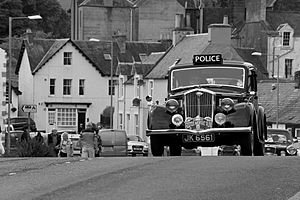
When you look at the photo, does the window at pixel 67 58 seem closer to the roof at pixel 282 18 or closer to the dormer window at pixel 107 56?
the dormer window at pixel 107 56

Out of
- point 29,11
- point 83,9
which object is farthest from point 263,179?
point 29,11

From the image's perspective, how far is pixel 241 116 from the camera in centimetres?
2400

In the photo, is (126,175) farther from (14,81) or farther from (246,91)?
(14,81)

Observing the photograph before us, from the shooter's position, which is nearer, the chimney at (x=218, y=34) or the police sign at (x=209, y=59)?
the police sign at (x=209, y=59)

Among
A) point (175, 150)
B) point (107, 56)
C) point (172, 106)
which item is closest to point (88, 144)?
point (175, 150)

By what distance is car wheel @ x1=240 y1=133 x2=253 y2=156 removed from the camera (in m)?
24.2

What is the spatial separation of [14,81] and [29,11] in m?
33.9

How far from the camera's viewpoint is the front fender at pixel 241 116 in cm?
2397

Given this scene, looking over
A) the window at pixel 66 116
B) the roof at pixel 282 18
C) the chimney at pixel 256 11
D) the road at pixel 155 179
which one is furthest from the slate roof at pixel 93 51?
the road at pixel 155 179

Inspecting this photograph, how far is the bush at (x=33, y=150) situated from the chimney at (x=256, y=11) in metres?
67.2

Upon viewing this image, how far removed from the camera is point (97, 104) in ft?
295

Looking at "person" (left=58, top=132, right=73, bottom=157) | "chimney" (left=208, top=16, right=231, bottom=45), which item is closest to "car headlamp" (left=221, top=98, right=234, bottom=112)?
"person" (left=58, top=132, right=73, bottom=157)

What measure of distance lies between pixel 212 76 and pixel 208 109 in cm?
119

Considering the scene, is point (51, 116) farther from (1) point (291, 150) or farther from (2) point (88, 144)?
(2) point (88, 144)
